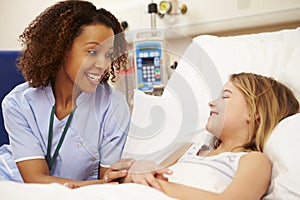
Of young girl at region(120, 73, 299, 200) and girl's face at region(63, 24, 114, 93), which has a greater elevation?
girl's face at region(63, 24, 114, 93)

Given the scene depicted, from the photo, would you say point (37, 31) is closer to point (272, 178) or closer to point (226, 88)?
point (226, 88)

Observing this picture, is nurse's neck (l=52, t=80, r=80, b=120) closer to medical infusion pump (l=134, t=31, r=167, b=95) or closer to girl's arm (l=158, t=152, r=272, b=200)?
medical infusion pump (l=134, t=31, r=167, b=95)

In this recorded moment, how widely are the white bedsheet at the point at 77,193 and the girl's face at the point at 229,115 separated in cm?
38

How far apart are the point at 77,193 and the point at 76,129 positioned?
18.5 inches

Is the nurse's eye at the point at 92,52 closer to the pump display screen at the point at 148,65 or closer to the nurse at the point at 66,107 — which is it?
the nurse at the point at 66,107

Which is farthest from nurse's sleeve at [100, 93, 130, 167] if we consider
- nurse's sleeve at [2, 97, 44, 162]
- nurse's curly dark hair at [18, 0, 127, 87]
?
nurse's sleeve at [2, 97, 44, 162]

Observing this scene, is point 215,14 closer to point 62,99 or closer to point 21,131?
point 62,99

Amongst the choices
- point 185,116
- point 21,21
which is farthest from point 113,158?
point 21,21

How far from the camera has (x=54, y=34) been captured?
4.28ft

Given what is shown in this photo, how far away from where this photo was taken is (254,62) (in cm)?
142

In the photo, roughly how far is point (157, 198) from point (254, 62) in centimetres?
78

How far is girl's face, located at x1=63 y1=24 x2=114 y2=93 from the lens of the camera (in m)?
1.12

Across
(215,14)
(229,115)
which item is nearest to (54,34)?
(229,115)

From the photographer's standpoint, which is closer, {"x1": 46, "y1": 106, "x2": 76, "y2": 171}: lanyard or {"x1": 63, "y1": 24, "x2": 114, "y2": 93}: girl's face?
{"x1": 63, "y1": 24, "x2": 114, "y2": 93}: girl's face
